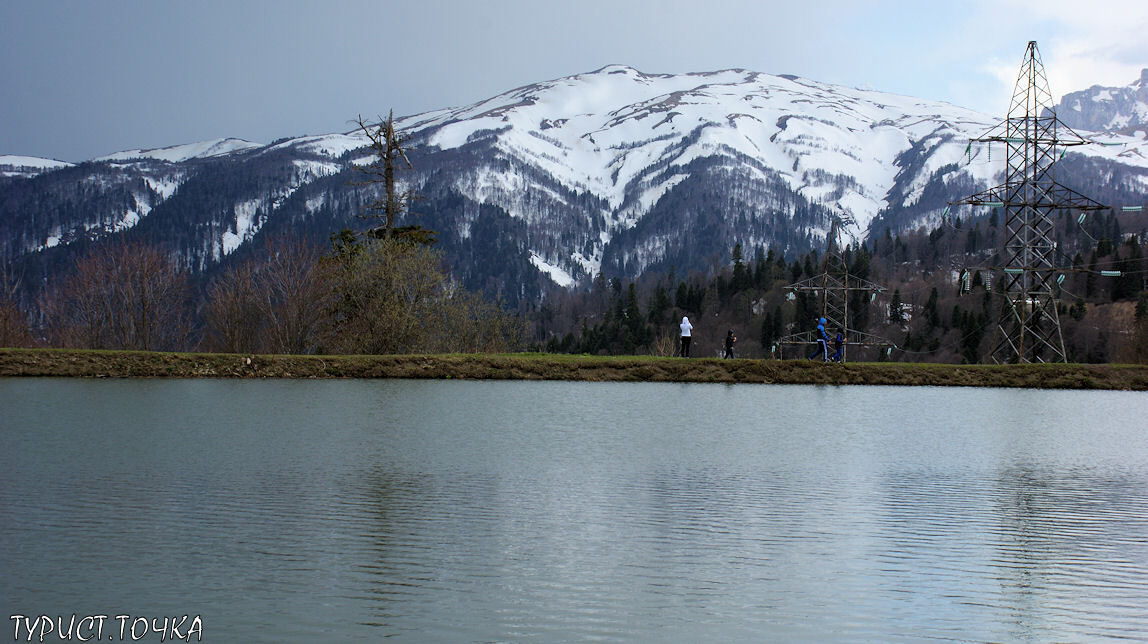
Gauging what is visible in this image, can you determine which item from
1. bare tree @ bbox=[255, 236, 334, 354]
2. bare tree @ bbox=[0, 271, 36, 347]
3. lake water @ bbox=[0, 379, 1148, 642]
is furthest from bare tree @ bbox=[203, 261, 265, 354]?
lake water @ bbox=[0, 379, 1148, 642]

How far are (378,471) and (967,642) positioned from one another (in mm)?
8257

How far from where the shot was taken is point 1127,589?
25.4 ft

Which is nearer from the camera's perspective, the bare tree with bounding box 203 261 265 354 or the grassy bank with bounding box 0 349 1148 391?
the grassy bank with bounding box 0 349 1148 391

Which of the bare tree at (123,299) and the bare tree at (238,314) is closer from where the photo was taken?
the bare tree at (238,314)

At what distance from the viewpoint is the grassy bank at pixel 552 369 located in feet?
102

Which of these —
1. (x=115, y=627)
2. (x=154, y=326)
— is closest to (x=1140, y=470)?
(x=115, y=627)

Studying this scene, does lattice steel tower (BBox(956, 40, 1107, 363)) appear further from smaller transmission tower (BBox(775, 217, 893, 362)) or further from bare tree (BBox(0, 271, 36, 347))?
bare tree (BBox(0, 271, 36, 347))

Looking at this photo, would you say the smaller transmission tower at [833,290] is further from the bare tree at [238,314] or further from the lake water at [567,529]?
the lake water at [567,529]

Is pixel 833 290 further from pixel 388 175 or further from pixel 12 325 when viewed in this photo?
pixel 12 325

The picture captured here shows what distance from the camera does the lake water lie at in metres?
6.78

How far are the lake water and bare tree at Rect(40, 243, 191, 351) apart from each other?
1209 inches

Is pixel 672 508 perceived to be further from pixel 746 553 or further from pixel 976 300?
pixel 976 300

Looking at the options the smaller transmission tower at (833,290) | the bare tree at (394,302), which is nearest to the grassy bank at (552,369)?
the smaller transmission tower at (833,290)

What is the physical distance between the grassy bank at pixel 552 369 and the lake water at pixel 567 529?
12689 millimetres
